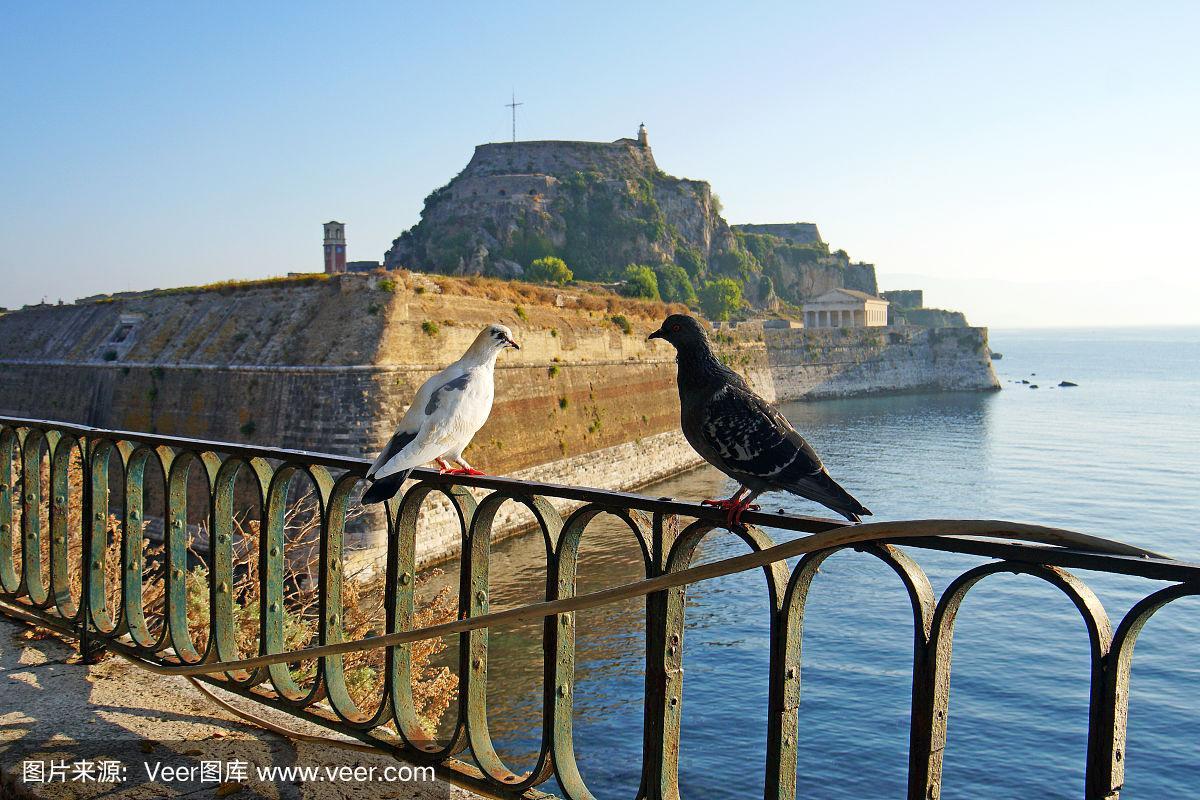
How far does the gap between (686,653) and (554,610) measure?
14.9 meters

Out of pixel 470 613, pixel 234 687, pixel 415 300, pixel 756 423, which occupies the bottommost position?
pixel 234 687

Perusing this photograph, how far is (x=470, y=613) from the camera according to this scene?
109 inches

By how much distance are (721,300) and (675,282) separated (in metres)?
5.11

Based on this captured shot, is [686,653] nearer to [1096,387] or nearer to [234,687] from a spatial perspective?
[234,687]

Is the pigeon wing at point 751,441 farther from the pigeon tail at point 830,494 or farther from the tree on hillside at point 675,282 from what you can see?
the tree on hillside at point 675,282

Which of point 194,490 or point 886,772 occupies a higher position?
point 194,490

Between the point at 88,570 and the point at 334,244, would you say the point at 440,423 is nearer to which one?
the point at 88,570

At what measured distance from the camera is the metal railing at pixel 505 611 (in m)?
1.61

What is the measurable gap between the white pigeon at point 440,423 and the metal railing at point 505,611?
10 cm

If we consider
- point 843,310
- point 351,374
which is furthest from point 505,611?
point 843,310

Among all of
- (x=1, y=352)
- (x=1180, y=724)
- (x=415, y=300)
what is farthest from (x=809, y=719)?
(x=1, y=352)

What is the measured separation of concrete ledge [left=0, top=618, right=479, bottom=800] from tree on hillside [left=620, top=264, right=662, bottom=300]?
192ft

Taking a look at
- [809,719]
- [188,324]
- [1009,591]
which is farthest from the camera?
[188,324]

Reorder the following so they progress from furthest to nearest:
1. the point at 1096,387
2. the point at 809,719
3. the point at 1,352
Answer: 1. the point at 1096,387
2. the point at 1,352
3. the point at 809,719
